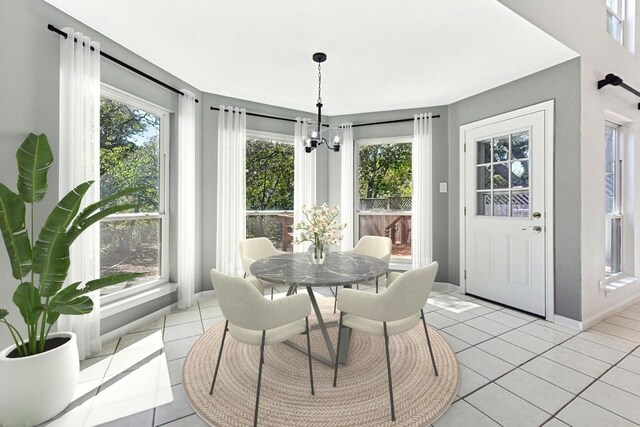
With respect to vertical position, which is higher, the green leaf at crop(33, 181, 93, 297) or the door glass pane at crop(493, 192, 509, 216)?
the door glass pane at crop(493, 192, 509, 216)

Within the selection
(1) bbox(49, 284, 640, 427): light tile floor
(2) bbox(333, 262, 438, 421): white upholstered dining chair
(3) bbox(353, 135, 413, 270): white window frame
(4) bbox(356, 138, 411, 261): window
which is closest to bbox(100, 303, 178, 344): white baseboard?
(1) bbox(49, 284, 640, 427): light tile floor

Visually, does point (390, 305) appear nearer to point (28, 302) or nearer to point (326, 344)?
point (326, 344)

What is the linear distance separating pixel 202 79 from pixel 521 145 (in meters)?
3.74

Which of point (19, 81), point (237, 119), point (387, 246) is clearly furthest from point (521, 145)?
point (19, 81)

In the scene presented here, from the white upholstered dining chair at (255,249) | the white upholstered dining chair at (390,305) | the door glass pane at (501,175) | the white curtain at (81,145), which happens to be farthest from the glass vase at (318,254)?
the door glass pane at (501,175)

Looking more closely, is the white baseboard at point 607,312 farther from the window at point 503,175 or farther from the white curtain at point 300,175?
the white curtain at point 300,175

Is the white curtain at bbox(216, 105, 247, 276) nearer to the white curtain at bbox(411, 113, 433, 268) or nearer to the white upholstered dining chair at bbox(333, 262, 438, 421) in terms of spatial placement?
the white upholstered dining chair at bbox(333, 262, 438, 421)

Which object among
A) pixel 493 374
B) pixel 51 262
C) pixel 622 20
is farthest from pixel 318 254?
pixel 622 20

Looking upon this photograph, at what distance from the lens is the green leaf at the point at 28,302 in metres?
1.61

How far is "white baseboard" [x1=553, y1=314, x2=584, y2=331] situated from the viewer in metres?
2.88

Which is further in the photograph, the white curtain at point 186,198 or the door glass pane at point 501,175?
the door glass pane at point 501,175

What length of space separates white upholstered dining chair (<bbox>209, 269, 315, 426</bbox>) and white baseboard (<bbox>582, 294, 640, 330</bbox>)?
9.61ft

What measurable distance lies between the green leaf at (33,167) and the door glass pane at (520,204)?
4235 millimetres

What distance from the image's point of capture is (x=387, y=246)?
10.9 feet
